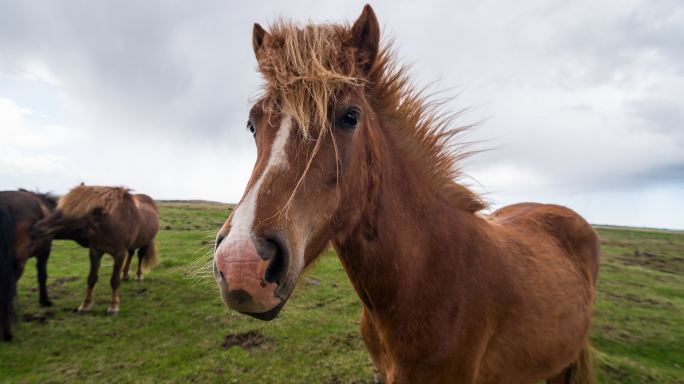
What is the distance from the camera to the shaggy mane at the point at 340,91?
1627 mm

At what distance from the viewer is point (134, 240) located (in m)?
8.38

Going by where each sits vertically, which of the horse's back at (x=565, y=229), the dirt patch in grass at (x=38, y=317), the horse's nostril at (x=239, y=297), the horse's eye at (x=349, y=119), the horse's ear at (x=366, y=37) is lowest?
the dirt patch in grass at (x=38, y=317)

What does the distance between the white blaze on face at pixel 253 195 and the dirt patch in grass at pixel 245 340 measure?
4893 millimetres

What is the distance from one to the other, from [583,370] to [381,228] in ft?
10.8

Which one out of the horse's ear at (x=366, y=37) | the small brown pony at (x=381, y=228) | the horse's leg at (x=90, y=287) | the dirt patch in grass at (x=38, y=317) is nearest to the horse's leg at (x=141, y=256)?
the horse's leg at (x=90, y=287)

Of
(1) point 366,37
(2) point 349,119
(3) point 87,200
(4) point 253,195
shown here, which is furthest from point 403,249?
(3) point 87,200

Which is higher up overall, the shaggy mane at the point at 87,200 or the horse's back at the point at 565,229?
the horse's back at the point at 565,229

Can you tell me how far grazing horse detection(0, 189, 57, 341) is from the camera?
5656 millimetres

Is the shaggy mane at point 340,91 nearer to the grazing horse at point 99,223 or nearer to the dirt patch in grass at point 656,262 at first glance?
the grazing horse at point 99,223

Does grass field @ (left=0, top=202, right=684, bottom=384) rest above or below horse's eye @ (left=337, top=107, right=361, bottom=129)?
below

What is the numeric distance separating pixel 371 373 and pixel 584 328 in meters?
2.72

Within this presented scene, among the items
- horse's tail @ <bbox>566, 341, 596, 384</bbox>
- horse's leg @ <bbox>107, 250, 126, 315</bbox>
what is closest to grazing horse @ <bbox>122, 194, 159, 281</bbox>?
horse's leg @ <bbox>107, 250, 126, 315</bbox>

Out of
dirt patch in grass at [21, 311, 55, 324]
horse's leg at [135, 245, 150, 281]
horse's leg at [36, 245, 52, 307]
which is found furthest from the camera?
horse's leg at [135, 245, 150, 281]

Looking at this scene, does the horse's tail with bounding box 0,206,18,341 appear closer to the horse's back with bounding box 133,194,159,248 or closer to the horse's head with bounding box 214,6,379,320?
the horse's back with bounding box 133,194,159,248
